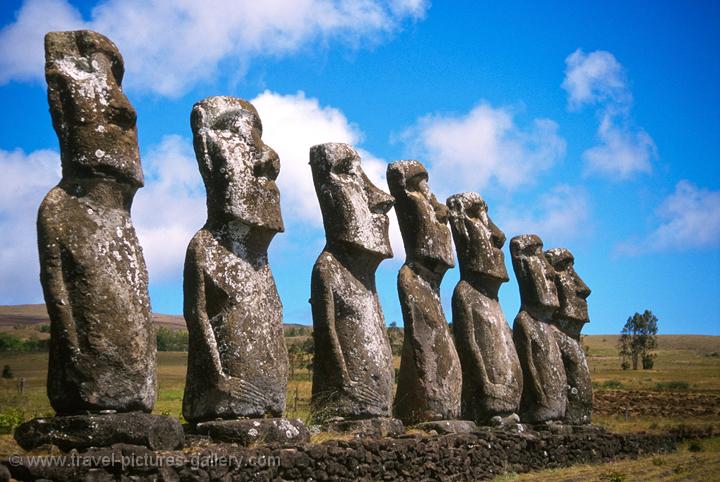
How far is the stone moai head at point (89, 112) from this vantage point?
834 cm

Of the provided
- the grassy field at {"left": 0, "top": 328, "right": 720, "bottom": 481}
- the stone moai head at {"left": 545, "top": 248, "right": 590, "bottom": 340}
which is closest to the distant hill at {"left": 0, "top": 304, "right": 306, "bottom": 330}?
the grassy field at {"left": 0, "top": 328, "right": 720, "bottom": 481}

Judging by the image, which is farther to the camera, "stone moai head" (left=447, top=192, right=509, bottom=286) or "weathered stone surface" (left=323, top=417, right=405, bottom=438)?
"stone moai head" (left=447, top=192, right=509, bottom=286)

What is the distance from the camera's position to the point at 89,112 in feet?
27.6

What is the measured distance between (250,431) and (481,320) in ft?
21.9

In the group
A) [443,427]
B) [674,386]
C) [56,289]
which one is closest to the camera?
[56,289]

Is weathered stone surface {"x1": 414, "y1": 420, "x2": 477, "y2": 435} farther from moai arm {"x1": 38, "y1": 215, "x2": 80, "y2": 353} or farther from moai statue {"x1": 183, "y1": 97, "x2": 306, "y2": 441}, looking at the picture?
moai arm {"x1": 38, "y1": 215, "x2": 80, "y2": 353}

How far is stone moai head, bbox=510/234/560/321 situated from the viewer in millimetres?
17328

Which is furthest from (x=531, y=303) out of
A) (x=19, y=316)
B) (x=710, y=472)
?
(x=19, y=316)

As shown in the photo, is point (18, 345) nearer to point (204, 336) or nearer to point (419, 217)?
point (419, 217)

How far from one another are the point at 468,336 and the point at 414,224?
7.26 ft

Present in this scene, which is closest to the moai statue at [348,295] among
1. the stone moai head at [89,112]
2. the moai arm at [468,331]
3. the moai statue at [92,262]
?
the moai arm at [468,331]

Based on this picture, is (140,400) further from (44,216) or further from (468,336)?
(468,336)

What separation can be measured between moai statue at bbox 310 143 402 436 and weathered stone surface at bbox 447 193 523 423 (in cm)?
295

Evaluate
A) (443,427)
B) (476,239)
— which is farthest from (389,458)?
(476,239)
